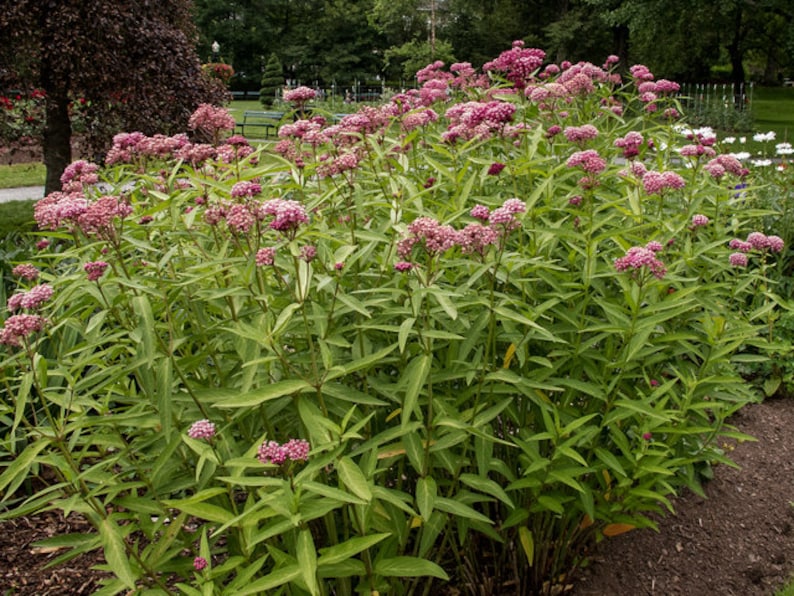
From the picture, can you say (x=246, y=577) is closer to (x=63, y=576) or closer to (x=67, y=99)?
(x=63, y=576)

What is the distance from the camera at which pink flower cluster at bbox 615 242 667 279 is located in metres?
2.06

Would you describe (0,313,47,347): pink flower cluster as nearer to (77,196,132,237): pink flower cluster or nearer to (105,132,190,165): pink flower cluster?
(77,196,132,237): pink flower cluster

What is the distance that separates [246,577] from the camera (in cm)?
178

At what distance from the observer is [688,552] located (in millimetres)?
3166

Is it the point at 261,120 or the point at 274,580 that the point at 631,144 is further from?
the point at 261,120

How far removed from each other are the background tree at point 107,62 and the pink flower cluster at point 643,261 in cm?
689

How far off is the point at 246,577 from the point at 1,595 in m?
1.70

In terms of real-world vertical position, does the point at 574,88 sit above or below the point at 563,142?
above

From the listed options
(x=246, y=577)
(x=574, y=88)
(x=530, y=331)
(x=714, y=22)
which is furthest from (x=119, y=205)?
(x=714, y=22)

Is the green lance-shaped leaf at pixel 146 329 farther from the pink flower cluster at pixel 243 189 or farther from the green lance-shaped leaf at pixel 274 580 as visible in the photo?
the green lance-shaped leaf at pixel 274 580

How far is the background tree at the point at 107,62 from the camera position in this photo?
7270mm

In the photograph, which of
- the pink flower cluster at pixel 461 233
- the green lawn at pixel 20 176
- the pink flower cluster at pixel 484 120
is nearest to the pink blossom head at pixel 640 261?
the pink flower cluster at pixel 461 233

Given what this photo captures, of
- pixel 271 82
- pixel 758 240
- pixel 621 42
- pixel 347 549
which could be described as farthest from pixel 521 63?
pixel 271 82

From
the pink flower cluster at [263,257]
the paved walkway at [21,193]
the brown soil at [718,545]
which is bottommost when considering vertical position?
the brown soil at [718,545]
